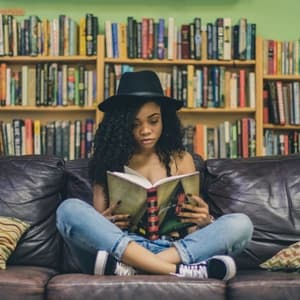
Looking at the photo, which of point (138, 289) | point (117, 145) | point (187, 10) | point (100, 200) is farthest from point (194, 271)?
point (187, 10)

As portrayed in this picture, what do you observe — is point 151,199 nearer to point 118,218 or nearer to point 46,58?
point 118,218

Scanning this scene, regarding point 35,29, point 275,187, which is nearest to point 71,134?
point 35,29

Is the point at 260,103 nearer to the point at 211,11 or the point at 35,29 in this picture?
the point at 211,11

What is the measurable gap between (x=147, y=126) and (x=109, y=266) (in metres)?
0.57

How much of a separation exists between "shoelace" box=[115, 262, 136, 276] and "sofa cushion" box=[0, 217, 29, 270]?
1.25 feet

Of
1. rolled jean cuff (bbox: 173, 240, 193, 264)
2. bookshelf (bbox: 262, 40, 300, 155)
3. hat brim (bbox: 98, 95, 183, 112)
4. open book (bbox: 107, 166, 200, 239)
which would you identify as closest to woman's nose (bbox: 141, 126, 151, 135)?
hat brim (bbox: 98, 95, 183, 112)

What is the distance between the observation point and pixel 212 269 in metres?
1.76

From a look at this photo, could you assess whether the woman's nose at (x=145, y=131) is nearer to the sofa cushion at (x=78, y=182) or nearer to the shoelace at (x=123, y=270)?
the sofa cushion at (x=78, y=182)

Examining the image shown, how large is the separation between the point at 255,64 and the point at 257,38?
0.49 ft

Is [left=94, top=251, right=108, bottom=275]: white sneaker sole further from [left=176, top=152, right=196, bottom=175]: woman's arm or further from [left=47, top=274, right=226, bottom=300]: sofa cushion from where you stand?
[left=176, top=152, right=196, bottom=175]: woman's arm

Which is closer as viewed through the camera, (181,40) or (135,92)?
(135,92)

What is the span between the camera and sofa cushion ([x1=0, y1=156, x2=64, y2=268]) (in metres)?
2.08

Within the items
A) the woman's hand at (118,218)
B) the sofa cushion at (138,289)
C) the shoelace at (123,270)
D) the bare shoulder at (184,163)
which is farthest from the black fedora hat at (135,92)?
the sofa cushion at (138,289)

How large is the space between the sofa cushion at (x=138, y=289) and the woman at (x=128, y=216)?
0.11m
